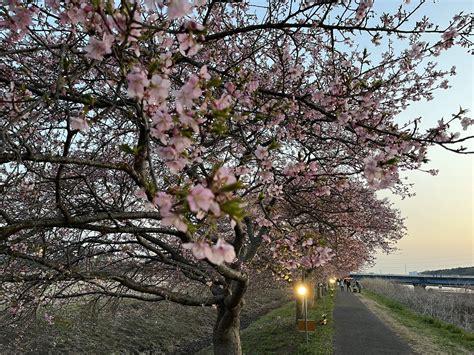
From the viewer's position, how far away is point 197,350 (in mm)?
15391

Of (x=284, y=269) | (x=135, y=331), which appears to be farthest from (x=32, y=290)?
(x=135, y=331)

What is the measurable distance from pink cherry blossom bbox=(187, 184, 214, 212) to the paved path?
1145 centimetres

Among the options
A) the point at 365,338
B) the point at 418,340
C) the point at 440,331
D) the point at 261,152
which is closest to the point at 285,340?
the point at 365,338

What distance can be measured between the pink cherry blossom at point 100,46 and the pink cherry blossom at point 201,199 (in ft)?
3.72

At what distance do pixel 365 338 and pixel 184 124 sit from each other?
13542mm

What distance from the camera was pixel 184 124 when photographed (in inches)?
78.4

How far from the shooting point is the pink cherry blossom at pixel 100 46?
200cm

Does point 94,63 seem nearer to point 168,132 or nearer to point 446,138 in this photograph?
point 168,132

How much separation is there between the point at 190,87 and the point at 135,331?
691 inches

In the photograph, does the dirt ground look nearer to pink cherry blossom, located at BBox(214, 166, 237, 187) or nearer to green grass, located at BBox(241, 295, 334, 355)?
green grass, located at BBox(241, 295, 334, 355)

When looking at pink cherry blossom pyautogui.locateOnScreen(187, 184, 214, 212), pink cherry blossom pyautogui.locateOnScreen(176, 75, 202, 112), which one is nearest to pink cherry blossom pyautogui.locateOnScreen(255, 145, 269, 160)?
pink cherry blossom pyautogui.locateOnScreen(176, 75, 202, 112)

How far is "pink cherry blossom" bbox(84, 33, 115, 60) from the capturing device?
2.00m

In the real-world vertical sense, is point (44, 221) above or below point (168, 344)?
above

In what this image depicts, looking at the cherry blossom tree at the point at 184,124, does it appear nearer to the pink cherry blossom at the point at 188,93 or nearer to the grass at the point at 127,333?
the pink cherry blossom at the point at 188,93
